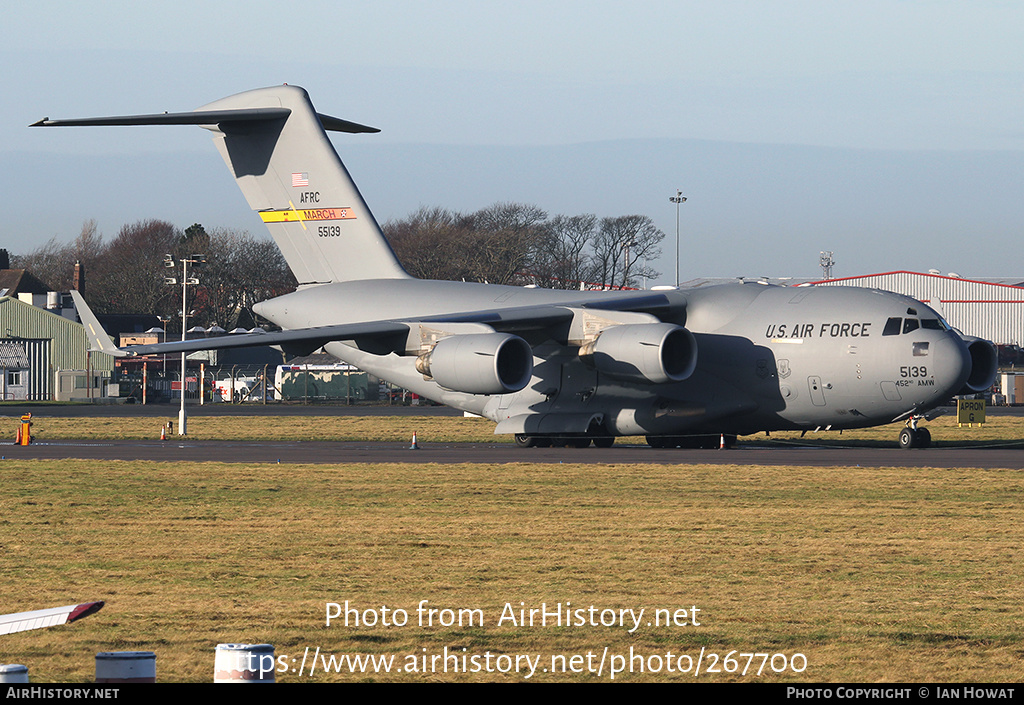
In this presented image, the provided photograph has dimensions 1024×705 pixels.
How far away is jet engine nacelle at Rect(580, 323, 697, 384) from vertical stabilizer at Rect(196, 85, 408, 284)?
25.5 feet

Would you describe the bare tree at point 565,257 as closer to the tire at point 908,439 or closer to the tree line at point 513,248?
the tree line at point 513,248

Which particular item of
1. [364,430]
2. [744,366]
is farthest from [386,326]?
[364,430]

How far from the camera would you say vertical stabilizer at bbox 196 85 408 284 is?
33281 millimetres

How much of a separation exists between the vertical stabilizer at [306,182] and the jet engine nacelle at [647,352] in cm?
778

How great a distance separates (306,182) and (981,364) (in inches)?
669

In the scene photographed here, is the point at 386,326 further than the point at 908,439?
No

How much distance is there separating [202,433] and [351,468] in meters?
17.8

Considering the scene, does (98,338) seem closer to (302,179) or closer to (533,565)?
(302,179)

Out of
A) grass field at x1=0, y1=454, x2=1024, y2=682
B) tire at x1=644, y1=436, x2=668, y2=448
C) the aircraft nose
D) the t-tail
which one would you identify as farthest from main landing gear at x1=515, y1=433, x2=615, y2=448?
grass field at x1=0, y1=454, x2=1024, y2=682

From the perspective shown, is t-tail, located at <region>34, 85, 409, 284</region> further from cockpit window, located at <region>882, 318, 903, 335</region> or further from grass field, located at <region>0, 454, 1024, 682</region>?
grass field, located at <region>0, 454, 1024, 682</region>

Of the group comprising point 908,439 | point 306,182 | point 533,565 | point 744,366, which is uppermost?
point 306,182

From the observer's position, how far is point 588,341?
28688 millimetres

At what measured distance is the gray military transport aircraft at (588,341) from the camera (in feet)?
88.2

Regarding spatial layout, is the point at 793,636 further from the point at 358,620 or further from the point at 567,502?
the point at 567,502
